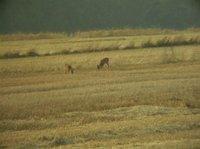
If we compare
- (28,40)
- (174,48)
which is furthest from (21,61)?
(174,48)

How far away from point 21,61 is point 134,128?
1.43 metres

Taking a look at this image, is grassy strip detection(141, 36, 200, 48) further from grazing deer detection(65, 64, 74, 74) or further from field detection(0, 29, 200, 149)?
grazing deer detection(65, 64, 74, 74)

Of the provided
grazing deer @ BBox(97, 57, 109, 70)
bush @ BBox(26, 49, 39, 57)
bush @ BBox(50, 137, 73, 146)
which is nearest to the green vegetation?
bush @ BBox(26, 49, 39, 57)

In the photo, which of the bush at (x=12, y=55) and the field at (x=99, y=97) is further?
the bush at (x=12, y=55)

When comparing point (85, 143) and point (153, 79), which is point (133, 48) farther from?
point (85, 143)

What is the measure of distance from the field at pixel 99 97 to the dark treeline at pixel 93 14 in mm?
156

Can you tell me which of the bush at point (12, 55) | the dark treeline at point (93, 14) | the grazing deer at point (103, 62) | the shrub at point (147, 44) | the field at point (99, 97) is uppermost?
the dark treeline at point (93, 14)

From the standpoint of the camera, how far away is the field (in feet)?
16.6

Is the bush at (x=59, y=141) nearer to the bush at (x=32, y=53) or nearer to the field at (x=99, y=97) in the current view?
the field at (x=99, y=97)

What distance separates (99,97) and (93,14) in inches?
36.6

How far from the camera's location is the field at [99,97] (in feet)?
16.6

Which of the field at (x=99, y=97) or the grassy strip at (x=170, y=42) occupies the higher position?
the grassy strip at (x=170, y=42)

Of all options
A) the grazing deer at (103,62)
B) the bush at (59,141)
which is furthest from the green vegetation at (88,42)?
the bush at (59,141)

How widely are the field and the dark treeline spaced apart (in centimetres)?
16
